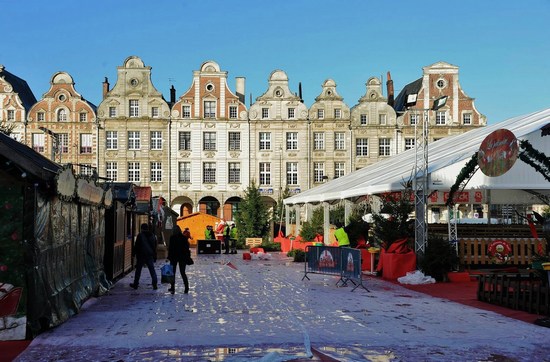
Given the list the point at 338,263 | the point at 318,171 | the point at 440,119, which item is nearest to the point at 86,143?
the point at 318,171

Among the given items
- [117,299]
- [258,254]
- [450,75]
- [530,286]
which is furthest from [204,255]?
[450,75]

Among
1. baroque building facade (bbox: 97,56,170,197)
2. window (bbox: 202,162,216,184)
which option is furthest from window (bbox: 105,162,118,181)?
window (bbox: 202,162,216,184)

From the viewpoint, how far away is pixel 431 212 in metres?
59.7

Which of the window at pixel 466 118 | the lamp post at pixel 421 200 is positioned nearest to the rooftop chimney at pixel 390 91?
the window at pixel 466 118

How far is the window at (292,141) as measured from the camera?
59594 millimetres

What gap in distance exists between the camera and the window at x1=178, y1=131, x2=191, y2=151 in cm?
5906

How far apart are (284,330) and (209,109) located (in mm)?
49398

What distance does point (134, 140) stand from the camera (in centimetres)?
5891

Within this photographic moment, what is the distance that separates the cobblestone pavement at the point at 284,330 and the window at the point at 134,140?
142ft

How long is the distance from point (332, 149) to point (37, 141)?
24.6 meters

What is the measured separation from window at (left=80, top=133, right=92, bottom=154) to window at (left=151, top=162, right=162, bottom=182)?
541 cm

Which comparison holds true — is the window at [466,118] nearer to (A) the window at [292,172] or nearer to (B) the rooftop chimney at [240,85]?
(A) the window at [292,172]

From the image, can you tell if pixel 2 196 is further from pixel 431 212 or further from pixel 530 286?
pixel 431 212

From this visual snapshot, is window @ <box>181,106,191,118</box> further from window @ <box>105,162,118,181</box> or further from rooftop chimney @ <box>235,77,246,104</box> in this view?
window @ <box>105,162,118,181</box>
